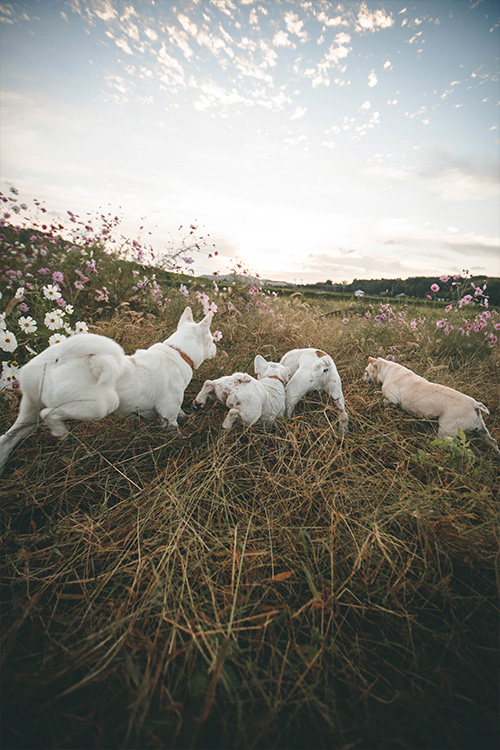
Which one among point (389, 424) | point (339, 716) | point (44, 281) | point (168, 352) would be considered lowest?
point (339, 716)

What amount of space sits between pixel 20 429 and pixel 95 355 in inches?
36.7

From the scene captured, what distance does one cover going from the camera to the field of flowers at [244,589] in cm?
109

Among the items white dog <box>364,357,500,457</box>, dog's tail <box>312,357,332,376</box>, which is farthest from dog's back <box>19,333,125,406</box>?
white dog <box>364,357,500,457</box>

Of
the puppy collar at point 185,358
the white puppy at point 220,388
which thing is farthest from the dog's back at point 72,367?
the white puppy at point 220,388

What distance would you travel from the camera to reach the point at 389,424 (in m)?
3.13

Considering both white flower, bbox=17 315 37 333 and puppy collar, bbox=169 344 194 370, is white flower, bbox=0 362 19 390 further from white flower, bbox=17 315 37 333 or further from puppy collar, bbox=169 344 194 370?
puppy collar, bbox=169 344 194 370

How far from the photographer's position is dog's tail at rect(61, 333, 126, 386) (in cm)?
190

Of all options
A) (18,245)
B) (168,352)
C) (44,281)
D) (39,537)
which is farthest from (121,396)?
(18,245)

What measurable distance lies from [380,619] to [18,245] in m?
7.44

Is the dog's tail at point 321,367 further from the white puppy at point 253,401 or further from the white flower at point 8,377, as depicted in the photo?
the white flower at point 8,377

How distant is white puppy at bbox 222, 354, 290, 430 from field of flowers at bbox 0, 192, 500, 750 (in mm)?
191

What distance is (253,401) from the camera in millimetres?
2609

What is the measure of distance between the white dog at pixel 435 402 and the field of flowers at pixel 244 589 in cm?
32

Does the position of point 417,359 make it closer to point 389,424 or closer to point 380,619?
point 389,424
